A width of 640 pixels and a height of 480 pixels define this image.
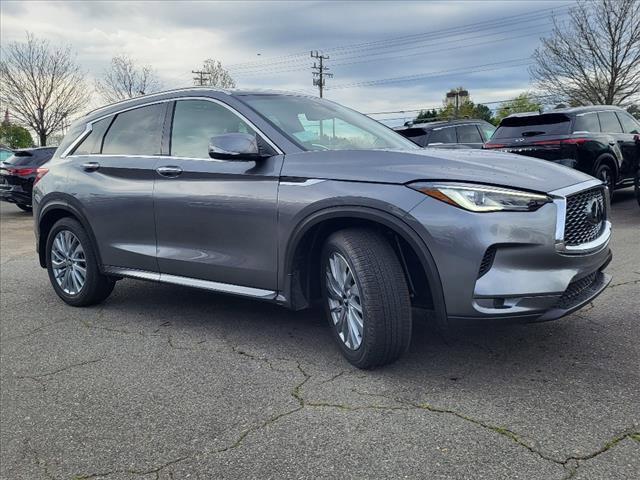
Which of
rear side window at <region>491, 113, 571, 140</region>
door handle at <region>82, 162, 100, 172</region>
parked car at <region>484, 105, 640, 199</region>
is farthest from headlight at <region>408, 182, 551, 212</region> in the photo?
rear side window at <region>491, 113, 571, 140</region>

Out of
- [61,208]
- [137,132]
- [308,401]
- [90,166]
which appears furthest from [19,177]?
[308,401]

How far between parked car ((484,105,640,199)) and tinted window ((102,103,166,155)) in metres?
6.27

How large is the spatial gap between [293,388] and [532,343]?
1557 millimetres

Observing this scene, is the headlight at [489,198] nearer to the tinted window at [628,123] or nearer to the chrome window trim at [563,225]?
the chrome window trim at [563,225]

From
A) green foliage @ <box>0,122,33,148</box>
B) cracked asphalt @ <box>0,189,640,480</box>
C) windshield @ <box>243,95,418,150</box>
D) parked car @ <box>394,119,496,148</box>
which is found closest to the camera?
cracked asphalt @ <box>0,189,640,480</box>

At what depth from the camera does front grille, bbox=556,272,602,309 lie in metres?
3.08

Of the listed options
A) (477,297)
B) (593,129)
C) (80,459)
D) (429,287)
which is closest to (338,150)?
(429,287)

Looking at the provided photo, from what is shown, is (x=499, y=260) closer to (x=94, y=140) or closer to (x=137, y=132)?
(x=137, y=132)

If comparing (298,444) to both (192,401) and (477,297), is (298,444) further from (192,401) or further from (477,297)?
(477,297)

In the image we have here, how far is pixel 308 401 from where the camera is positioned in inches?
123

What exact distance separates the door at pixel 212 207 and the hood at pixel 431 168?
0.28 metres

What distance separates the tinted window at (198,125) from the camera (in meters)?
4.09

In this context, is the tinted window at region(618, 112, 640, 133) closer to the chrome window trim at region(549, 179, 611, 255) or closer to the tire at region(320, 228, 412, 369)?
the chrome window trim at region(549, 179, 611, 255)

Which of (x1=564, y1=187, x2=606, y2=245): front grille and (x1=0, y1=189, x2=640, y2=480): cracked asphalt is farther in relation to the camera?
(x1=564, y1=187, x2=606, y2=245): front grille
